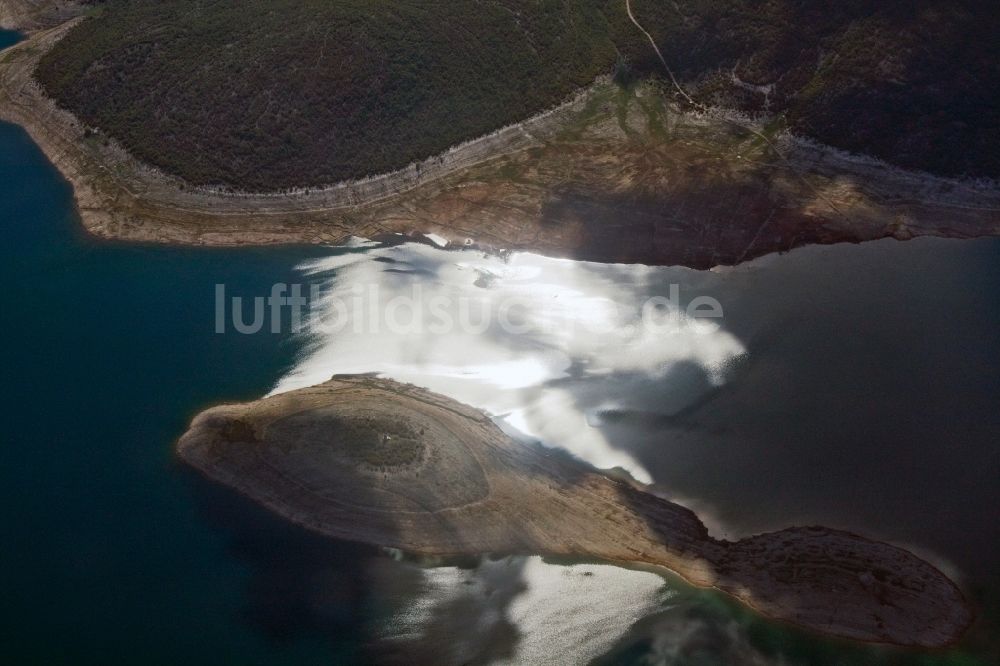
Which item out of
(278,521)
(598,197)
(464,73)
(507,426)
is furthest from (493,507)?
(464,73)

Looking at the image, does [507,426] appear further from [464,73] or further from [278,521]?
[464,73]

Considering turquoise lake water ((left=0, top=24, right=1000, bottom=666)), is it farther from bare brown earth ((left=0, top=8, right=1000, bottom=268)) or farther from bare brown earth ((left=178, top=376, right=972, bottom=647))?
bare brown earth ((left=0, top=8, right=1000, bottom=268))

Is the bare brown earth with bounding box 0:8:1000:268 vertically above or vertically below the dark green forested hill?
below

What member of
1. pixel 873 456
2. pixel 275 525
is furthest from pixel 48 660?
pixel 873 456

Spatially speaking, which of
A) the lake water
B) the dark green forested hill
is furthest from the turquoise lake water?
the dark green forested hill

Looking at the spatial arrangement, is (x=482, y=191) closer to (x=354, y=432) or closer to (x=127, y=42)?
(x=354, y=432)
